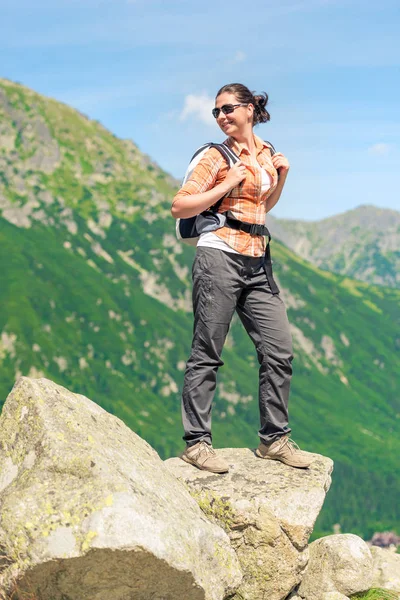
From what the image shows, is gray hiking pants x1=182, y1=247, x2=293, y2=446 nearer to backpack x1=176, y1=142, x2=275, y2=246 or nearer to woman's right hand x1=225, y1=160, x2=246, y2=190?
backpack x1=176, y1=142, x2=275, y2=246

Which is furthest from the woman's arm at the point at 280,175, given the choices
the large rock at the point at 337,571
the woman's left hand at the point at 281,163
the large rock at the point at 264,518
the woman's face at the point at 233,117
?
the large rock at the point at 337,571

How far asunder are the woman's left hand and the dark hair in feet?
2.00

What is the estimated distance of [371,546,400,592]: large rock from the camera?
1131 centimetres

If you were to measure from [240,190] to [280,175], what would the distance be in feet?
3.49

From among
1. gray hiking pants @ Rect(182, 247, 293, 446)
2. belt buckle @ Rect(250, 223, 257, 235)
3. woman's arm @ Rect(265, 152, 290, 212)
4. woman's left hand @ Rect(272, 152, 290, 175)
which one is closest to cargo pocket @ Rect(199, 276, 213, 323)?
gray hiking pants @ Rect(182, 247, 293, 446)

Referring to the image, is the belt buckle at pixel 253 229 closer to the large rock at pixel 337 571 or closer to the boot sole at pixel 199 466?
the boot sole at pixel 199 466

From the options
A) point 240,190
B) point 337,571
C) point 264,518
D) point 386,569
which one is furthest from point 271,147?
point 386,569

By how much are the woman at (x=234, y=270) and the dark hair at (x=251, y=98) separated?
0.05 ft

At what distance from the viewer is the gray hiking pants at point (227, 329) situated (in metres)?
9.31

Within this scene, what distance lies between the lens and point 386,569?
38.9 ft

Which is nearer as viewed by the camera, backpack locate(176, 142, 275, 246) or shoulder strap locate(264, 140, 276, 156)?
backpack locate(176, 142, 275, 246)

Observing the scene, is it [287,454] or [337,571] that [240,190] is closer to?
[287,454]

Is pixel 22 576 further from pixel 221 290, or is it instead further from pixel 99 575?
pixel 221 290

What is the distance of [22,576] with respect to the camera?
7.04m
